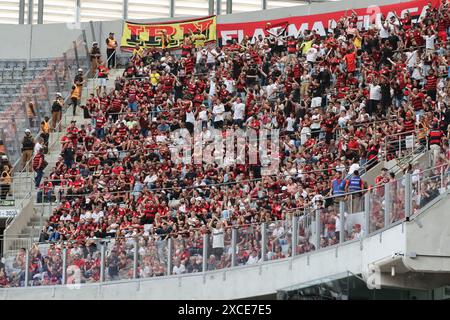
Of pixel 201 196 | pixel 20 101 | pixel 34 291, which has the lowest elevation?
pixel 34 291

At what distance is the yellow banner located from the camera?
4900 cm

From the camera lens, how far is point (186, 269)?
3222 cm

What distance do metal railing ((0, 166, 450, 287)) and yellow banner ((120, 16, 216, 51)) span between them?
1515cm

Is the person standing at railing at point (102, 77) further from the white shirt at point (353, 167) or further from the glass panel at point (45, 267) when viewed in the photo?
the white shirt at point (353, 167)

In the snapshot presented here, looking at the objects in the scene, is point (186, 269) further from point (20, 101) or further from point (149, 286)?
point (20, 101)

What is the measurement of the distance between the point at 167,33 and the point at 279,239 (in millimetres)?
20005

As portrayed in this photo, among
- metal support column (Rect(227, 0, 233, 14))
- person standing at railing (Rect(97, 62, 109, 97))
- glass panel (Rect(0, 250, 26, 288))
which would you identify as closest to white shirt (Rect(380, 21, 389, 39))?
person standing at railing (Rect(97, 62, 109, 97))

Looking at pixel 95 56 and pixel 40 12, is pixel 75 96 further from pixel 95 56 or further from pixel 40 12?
pixel 40 12

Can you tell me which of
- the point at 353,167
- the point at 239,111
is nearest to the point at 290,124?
the point at 239,111

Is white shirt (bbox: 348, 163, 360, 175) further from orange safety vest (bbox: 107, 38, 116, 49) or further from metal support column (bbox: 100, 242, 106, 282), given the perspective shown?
orange safety vest (bbox: 107, 38, 116, 49)

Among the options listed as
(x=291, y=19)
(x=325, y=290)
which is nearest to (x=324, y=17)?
(x=291, y=19)

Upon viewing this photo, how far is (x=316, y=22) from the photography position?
47000mm

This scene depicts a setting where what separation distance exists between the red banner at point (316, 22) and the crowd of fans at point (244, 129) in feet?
2.93
